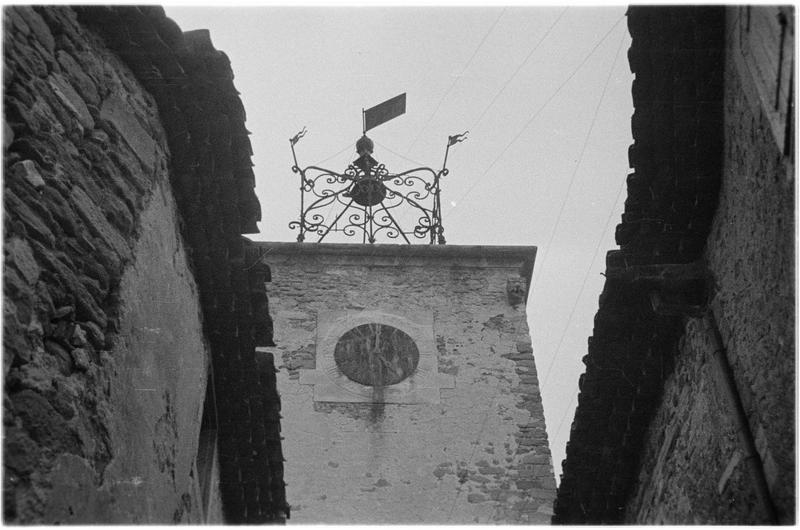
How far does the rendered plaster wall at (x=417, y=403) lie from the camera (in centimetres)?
1180

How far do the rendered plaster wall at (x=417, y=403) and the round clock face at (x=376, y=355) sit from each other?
0.15m

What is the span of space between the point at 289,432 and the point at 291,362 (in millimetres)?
1128

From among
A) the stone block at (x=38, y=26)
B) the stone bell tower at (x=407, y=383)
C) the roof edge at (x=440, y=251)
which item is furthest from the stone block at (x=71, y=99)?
the roof edge at (x=440, y=251)

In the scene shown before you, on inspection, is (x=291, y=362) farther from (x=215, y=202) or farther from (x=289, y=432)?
(x=215, y=202)

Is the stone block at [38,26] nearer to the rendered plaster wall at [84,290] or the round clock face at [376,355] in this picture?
the rendered plaster wall at [84,290]

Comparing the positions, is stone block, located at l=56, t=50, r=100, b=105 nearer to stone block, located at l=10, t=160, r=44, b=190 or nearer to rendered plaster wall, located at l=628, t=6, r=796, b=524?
stone block, located at l=10, t=160, r=44, b=190

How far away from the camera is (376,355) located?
43.6 feet

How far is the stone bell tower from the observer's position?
11828mm

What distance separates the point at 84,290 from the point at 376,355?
9565 millimetres

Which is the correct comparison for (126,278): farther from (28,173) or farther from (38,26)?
(38,26)

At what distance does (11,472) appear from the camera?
301 centimetres

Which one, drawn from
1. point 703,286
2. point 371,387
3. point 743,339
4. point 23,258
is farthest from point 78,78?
point 371,387

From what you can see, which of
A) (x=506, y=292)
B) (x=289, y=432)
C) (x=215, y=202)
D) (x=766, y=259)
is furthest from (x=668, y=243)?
(x=506, y=292)

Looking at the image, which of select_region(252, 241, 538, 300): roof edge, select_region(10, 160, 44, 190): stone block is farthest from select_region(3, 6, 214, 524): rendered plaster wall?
select_region(252, 241, 538, 300): roof edge
